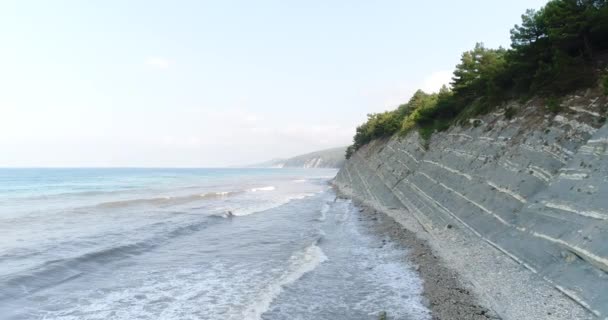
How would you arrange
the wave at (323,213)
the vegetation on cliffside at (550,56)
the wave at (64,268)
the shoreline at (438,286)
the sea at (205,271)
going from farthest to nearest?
the wave at (323,213)
the vegetation on cliffside at (550,56)
the wave at (64,268)
the sea at (205,271)
the shoreline at (438,286)

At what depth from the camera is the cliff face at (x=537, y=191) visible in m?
10.3

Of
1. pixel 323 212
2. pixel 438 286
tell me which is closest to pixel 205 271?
pixel 438 286

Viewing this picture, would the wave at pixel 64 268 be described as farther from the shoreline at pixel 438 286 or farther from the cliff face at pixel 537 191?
the cliff face at pixel 537 191

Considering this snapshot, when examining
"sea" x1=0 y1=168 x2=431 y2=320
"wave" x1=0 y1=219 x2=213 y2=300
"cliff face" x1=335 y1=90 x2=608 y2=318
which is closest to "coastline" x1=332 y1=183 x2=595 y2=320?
"cliff face" x1=335 y1=90 x2=608 y2=318

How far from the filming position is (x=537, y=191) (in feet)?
47.7

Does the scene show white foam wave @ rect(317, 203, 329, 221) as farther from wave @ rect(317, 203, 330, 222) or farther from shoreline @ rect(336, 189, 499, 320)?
shoreline @ rect(336, 189, 499, 320)

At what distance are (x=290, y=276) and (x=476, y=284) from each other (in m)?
6.86

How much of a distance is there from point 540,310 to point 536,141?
9448 mm

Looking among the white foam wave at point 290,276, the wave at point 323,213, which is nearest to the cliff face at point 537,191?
the white foam wave at point 290,276

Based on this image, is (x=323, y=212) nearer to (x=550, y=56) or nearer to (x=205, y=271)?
(x=205, y=271)

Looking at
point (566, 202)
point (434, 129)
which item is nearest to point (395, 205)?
point (434, 129)

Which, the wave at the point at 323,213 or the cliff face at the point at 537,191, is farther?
the wave at the point at 323,213

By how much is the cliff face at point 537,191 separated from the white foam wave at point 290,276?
267 inches

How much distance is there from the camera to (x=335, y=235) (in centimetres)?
2311
